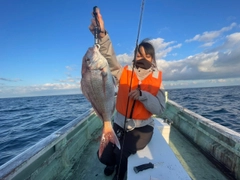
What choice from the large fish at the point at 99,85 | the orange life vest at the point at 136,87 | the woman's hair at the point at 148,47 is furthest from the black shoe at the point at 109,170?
the woman's hair at the point at 148,47

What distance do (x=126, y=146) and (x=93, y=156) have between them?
5.15 feet

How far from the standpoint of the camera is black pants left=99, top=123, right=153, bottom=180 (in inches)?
107

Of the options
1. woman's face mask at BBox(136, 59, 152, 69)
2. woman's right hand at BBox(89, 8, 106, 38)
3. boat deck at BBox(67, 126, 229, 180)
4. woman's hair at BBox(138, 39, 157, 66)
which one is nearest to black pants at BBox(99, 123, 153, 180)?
boat deck at BBox(67, 126, 229, 180)

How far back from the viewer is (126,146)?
108 inches

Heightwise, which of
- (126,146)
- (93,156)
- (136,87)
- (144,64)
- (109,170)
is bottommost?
(93,156)

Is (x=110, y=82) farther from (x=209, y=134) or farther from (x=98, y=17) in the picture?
(x=209, y=134)

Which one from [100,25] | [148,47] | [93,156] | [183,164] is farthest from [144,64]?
[93,156]

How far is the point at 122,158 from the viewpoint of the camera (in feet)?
9.02

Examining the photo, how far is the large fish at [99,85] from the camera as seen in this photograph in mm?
2088

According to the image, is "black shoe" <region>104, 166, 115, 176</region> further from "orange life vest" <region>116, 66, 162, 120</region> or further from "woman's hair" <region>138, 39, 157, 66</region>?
"woman's hair" <region>138, 39, 157, 66</region>

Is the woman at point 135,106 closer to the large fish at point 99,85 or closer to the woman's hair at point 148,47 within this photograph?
the woman's hair at point 148,47

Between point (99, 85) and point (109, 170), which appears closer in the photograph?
point (99, 85)

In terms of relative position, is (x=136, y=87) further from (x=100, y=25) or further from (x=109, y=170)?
(x=109, y=170)

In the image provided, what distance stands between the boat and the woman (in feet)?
1.25
